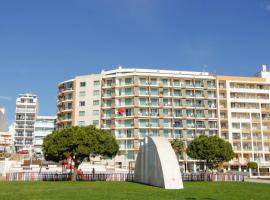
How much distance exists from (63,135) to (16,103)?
14151 cm

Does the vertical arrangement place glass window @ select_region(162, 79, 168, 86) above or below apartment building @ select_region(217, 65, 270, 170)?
above

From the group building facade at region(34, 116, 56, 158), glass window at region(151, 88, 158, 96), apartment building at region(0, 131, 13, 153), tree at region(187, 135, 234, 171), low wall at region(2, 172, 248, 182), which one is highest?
glass window at region(151, 88, 158, 96)

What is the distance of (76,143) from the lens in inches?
1763

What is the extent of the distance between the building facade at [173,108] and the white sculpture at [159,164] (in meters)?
58.5

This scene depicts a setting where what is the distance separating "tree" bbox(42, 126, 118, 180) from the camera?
45.0m

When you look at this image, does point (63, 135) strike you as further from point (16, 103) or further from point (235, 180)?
point (16, 103)

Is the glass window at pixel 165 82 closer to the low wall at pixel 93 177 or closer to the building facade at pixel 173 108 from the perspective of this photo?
the building facade at pixel 173 108

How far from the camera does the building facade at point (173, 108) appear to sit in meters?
102

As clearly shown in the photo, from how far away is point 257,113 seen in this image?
10919 cm

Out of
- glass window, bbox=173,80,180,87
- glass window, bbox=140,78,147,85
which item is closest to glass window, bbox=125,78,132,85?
glass window, bbox=140,78,147,85

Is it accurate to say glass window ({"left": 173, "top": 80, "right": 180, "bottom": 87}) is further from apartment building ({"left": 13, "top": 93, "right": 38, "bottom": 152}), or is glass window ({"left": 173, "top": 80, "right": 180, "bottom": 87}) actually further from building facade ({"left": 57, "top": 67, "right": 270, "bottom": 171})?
apartment building ({"left": 13, "top": 93, "right": 38, "bottom": 152})

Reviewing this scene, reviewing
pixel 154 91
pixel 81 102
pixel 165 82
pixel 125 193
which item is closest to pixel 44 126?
pixel 81 102

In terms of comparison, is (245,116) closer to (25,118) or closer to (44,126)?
(44,126)

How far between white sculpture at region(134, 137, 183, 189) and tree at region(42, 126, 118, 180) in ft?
21.3
